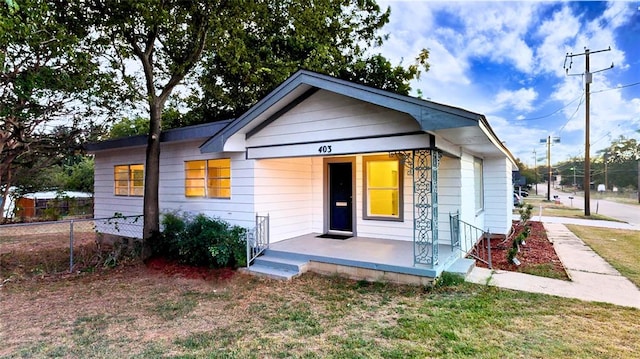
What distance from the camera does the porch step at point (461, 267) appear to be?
537 cm

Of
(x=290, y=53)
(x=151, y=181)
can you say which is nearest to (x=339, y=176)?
(x=151, y=181)

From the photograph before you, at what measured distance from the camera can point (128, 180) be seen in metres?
9.61

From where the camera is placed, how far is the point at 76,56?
6.32 meters

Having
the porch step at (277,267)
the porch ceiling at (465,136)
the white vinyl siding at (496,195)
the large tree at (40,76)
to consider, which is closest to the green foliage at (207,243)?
the porch step at (277,267)

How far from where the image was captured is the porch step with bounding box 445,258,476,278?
17.6 ft

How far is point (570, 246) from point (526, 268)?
3.53m

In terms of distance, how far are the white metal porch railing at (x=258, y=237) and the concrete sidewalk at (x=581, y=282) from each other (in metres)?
3.97

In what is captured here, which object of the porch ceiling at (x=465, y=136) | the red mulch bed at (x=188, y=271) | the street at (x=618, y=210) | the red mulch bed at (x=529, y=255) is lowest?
the street at (x=618, y=210)

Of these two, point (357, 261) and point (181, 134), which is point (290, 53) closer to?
point (181, 134)

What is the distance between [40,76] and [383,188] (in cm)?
778

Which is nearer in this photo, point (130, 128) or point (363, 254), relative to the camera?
point (363, 254)

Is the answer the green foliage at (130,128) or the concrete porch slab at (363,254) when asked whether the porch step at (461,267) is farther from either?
the green foliage at (130,128)

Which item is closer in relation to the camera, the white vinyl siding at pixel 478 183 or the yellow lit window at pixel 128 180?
the white vinyl siding at pixel 478 183

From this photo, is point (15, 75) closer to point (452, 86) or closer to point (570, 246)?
point (570, 246)
